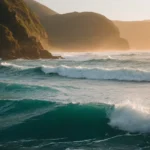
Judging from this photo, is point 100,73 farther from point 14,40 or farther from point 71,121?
point 14,40

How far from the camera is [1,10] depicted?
189ft

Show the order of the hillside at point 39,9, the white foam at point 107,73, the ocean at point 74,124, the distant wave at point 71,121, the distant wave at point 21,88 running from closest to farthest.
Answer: the ocean at point 74,124 → the distant wave at point 71,121 → the distant wave at point 21,88 → the white foam at point 107,73 → the hillside at point 39,9

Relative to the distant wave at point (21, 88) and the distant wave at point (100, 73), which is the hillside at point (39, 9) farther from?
the distant wave at point (21, 88)

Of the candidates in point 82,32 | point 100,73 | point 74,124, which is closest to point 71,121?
point 74,124

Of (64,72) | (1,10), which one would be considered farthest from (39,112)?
(1,10)

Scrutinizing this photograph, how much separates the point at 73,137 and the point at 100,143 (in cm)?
93

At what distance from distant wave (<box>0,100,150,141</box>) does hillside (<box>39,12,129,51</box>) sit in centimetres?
11745

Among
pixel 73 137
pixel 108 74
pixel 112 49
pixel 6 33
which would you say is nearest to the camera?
pixel 73 137

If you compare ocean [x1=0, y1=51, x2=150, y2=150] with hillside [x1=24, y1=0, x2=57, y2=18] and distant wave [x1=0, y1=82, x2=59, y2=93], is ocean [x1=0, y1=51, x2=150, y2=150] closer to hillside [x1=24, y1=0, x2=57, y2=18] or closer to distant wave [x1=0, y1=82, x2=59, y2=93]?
distant wave [x1=0, y1=82, x2=59, y2=93]

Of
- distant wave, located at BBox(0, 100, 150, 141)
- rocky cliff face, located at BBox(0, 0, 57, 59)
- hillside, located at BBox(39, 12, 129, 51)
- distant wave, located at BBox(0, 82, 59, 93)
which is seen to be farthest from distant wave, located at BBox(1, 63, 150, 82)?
hillside, located at BBox(39, 12, 129, 51)

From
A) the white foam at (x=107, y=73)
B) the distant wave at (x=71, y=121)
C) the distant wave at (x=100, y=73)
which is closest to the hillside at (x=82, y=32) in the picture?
the distant wave at (x=100, y=73)

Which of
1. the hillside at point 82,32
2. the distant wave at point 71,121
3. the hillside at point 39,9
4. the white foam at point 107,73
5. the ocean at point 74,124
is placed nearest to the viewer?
the ocean at point 74,124

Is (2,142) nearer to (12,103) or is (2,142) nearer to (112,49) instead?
(12,103)

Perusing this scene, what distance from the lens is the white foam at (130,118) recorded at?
8984 mm
